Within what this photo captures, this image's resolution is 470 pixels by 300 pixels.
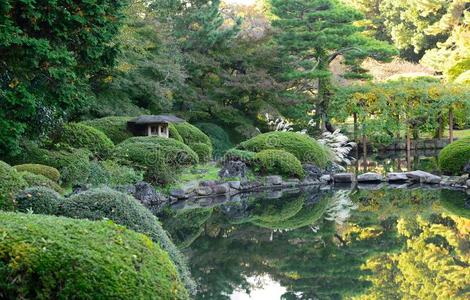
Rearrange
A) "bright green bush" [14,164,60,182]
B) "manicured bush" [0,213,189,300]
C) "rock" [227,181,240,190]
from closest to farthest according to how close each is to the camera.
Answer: "manicured bush" [0,213,189,300] → "bright green bush" [14,164,60,182] → "rock" [227,181,240,190]

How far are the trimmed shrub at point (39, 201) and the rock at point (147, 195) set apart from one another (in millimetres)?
6161

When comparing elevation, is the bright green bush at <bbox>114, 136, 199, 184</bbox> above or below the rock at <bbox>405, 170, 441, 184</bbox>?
above

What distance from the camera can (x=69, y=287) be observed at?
10.1 ft

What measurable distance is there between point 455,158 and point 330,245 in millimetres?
8475

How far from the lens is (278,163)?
1527 cm

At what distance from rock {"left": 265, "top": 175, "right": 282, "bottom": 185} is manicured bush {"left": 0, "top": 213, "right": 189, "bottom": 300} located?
37.7 ft

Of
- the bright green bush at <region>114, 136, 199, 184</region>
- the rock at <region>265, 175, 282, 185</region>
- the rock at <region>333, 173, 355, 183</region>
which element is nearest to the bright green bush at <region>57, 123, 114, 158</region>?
the bright green bush at <region>114, 136, 199, 184</region>

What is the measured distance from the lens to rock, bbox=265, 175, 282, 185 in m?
14.9

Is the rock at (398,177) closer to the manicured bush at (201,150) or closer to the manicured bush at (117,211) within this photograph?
the manicured bush at (201,150)

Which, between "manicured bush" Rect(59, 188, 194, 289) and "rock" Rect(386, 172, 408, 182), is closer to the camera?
"manicured bush" Rect(59, 188, 194, 289)

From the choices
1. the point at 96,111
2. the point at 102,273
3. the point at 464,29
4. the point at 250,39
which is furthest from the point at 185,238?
the point at 464,29

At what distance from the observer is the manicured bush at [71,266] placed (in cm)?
309

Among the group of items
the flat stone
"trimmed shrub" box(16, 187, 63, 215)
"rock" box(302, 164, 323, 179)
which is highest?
"trimmed shrub" box(16, 187, 63, 215)

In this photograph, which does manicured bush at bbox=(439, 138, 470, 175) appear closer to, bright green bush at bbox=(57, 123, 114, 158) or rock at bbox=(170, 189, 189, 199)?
rock at bbox=(170, 189, 189, 199)
